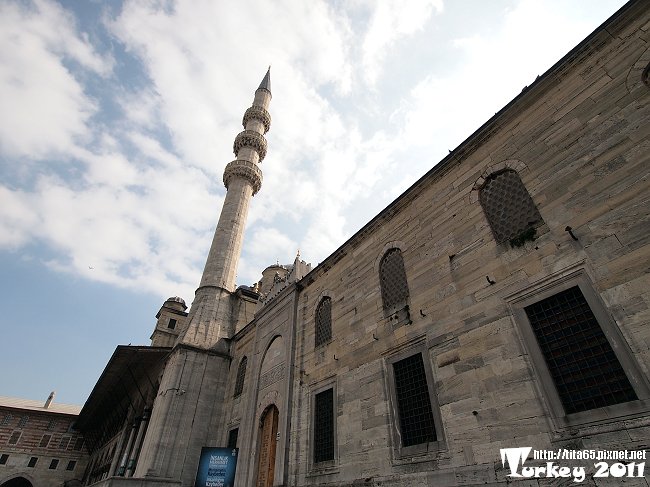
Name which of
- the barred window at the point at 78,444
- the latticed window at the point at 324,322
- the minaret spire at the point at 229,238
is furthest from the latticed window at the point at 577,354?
the barred window at the point at 78,444

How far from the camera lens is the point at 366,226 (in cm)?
1038

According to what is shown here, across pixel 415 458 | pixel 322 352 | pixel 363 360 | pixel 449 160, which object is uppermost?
pixel 449 160

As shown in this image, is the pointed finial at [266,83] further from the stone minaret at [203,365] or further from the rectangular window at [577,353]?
the rectangular window at [577,353]

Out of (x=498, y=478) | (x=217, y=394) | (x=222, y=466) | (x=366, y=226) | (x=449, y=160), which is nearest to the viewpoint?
(x=498, y=478)

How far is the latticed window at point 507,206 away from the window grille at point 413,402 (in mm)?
2963

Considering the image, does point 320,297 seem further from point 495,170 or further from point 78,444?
point 78,444

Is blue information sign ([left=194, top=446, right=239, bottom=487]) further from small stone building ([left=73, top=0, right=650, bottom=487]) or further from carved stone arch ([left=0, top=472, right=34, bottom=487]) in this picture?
carved stone arch ([left=0, top=472, right=34, bottom=487])

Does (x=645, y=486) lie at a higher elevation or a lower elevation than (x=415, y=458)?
lower

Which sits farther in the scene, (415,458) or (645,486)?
(415,458)

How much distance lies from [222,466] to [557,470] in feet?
34.2

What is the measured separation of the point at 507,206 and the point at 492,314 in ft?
6.93

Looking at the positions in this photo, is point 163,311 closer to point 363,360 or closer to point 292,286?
point 292,286

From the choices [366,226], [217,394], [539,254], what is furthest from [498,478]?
[217,394]

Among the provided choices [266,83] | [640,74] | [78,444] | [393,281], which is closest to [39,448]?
[78,444]
